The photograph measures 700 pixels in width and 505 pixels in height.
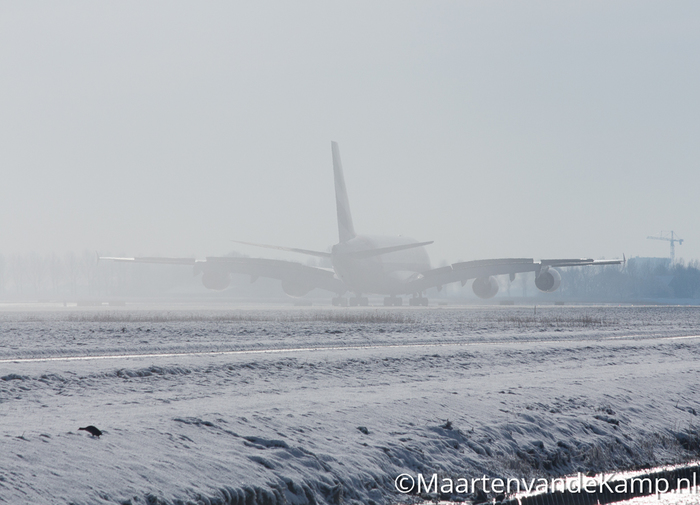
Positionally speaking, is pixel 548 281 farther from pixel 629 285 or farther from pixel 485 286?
pixel 629 285

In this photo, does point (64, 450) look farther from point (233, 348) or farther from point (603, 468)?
point (233, 348)

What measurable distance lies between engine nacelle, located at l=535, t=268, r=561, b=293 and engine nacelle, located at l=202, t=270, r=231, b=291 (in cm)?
2287

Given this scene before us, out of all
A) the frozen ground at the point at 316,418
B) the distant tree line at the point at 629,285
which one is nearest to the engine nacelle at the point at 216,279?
the frozen ground at the point at 316,418

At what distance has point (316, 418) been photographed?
10.4m

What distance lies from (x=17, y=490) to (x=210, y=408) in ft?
12.7

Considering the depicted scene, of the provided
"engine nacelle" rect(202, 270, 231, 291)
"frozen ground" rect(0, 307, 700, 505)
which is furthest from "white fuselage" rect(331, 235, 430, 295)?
"frozen ground" rect(0, 307, 700, 505)

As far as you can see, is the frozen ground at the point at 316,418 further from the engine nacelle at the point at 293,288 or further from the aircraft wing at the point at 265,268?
the engine nacelle at the point at 293,288

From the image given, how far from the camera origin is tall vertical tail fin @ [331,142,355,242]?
211 ft

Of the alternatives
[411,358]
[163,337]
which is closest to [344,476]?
[411,358]

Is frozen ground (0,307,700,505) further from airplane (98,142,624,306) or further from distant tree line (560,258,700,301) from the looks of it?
distant tree line (560,258,700,301)

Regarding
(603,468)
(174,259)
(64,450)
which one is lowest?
(603,468)

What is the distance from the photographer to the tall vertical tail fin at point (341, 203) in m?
64.4

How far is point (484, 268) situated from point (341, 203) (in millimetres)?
12709

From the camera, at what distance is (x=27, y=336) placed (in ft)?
82.8
